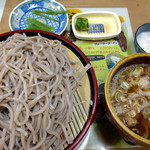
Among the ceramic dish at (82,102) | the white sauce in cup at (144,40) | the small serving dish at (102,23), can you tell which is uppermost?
the small serving dish at (102,23)

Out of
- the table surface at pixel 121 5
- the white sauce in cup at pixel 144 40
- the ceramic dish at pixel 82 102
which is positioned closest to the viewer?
the ceramic dish at pixel 82 102

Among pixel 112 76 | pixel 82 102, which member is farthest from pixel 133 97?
pixel 82 102

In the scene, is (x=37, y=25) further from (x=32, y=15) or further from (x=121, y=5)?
(x=121, y=5)

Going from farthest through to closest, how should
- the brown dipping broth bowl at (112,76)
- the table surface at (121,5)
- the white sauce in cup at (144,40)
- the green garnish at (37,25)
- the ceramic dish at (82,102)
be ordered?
the table surface at (121,5), the green garnish at (37,25), the white sauce in cup at (144,40), the ceramic dish at (82,102), the brown dipping broth bowl at (112,76)

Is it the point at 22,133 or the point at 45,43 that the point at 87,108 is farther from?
the point at 45,43

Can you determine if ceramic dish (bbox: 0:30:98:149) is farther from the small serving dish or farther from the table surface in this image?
the table surface

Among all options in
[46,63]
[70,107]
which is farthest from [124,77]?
[46,63]

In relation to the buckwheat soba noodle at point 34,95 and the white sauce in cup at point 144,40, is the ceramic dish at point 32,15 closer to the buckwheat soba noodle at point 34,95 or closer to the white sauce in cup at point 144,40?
the buckwheat soba noodle at point 34,95

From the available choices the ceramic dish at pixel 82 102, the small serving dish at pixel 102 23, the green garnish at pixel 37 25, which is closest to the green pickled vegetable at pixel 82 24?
the small serving dish at pixel 102 23

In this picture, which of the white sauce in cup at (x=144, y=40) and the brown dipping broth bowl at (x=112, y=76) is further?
the white sauce in cup at (x=144, y=40)
